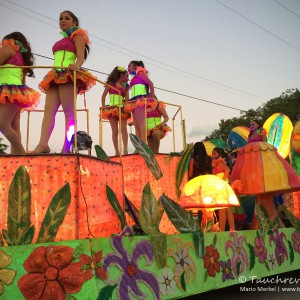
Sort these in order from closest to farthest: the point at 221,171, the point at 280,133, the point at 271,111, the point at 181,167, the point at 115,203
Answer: the point at 115,203
the point at 181,167
the point at 221,171
the point at 280,133
the point at 271,111

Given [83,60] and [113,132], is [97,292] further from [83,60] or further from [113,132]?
[113,132]

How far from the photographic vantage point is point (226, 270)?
14.1ft

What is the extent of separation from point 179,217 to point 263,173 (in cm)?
192

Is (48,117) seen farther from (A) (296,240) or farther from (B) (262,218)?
(A) (296,240)

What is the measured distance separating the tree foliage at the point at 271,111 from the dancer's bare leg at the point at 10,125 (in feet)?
83.3

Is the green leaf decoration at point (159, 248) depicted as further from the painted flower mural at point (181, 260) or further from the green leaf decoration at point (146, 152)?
the green leaf decoration at point (146, 152)

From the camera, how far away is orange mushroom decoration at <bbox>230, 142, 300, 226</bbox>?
5414 millimetres

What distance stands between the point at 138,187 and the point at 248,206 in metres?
1.98

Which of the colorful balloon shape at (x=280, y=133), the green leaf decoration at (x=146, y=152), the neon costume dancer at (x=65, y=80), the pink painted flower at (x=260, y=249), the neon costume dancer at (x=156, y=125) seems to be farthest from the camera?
the colorful balloon shape at (x=280, y=133)

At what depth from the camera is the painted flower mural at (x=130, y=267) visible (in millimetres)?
3129

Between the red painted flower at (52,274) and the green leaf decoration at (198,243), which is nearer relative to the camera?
the red painted flower at (52,274)

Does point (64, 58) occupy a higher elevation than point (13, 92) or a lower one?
higher

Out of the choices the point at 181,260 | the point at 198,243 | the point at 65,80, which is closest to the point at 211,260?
the point at 198,243

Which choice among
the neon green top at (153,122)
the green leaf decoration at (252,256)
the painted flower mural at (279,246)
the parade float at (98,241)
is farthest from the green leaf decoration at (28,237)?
the neon green top at (153,122)
